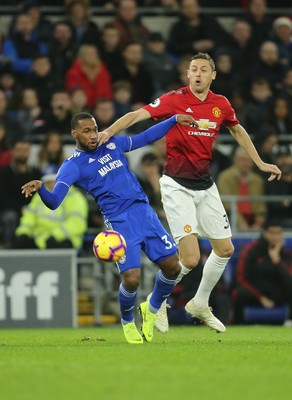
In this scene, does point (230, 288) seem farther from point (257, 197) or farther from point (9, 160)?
point (9, 160)

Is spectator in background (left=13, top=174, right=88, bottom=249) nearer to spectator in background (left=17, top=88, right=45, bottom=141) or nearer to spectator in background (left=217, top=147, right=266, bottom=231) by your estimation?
spectator in background (left=17, top=88, right=45, bottom=141)

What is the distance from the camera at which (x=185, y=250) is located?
37.9 feet

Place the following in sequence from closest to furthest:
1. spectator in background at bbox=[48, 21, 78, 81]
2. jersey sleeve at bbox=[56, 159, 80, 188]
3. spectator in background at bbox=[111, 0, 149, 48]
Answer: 1. jersey sleeve at bbox=[56, 159, 80, 188]
2. spectator in background at bbox=[48, 21, 78, 81]
3. spectator in background at bbox=[111, 0, 149, 48]

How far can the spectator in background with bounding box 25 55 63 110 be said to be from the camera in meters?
18.6

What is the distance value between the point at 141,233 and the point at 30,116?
782 cm

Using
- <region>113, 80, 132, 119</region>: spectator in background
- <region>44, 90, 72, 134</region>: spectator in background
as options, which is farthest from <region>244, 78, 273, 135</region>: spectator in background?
<region>44, 90, 72, 134</region>: spectator in background

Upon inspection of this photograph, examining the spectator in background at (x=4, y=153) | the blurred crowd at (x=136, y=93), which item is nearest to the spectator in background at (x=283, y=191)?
the blurred crowd at (x=136, y=93)

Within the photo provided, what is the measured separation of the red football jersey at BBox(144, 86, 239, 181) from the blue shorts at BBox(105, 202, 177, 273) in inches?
37.1

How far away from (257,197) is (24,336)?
5616mm

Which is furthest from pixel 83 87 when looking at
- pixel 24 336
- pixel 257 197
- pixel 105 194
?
pixel 105 194

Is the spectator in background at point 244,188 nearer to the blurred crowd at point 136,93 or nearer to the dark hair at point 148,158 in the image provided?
the blurred crowd at point 136,93

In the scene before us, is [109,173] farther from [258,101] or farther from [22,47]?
[258,101]

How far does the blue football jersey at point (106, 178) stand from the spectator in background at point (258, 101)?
27.5 ft

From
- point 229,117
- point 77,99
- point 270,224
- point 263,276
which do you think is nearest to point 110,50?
point 77,99
